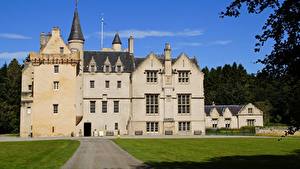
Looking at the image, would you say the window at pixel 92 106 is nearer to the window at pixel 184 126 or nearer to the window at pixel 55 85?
the window at pixel 55 85

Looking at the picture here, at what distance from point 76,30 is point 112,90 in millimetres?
11737

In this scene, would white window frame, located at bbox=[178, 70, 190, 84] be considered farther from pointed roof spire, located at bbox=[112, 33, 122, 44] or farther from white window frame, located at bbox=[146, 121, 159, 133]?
pointed roof spire, located at bbox=[112, 33, 122, 44]

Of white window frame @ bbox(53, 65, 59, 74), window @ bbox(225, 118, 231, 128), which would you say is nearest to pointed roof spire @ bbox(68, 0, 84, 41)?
white window frame @ bbox(53, 65, 59, 74)

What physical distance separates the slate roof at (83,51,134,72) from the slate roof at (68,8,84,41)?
9.17ft

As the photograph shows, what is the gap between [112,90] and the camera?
206 feet

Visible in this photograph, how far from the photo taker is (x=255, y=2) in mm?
13727

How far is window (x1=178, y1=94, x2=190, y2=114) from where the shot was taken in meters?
63.1

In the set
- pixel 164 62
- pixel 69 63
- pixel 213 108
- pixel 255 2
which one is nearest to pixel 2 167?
pixel 255 2

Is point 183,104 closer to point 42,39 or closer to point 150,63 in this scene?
point 150,63

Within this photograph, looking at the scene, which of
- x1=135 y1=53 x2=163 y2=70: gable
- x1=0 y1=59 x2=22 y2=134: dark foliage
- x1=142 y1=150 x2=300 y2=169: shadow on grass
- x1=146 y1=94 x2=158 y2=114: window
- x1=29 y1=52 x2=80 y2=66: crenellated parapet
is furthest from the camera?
x1=0 y1=59 x2=22 y2=134: dark foliage

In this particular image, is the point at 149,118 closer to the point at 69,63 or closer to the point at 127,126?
the point at 127,126

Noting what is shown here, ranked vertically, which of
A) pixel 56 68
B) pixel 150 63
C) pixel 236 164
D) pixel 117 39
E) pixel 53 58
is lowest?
pixel 236 164

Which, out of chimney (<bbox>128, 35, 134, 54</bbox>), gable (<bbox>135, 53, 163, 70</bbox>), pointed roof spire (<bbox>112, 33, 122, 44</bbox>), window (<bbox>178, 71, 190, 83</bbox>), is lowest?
window (<bbox>178, 71, 190, 83</bbox>)

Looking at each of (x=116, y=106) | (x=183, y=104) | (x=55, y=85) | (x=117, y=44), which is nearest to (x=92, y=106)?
(x=116, y=106)
